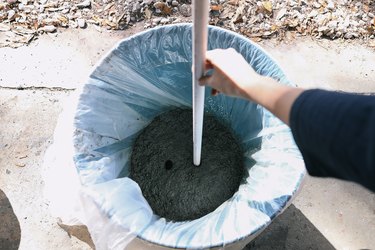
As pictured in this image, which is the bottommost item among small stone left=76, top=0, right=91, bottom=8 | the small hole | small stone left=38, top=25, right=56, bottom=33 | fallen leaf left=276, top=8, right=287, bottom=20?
the small hole

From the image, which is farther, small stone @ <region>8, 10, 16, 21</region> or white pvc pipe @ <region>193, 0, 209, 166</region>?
small stone @ <region>8, 10, 16, 21</region>

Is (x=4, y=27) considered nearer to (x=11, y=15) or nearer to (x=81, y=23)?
(x=11, y=15)

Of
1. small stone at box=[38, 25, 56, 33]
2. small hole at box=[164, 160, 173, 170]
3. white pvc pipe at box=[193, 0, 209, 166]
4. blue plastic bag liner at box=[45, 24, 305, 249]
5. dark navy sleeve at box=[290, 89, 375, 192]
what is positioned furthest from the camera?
small stone at box=[38, 25, 56, 33]

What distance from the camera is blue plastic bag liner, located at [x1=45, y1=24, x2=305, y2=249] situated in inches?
25.8

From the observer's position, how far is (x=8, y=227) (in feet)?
3.24

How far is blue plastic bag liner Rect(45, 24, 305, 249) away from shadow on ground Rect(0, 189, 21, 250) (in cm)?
24

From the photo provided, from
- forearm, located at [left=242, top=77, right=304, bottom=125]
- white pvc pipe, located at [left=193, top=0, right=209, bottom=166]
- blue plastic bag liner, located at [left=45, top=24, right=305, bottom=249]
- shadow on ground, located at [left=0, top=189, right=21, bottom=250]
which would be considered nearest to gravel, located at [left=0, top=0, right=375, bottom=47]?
blue plastic bag liner, located at [left=45, top=24, right=305, bottom=249]

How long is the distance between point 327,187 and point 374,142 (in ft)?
2.38

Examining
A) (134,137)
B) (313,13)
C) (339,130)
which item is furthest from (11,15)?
(339,130)

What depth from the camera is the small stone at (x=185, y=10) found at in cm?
129

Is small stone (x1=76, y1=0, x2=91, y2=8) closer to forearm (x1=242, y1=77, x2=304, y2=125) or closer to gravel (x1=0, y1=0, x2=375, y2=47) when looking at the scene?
gravel (x1=0, y1=0, x2=375, y2=47)

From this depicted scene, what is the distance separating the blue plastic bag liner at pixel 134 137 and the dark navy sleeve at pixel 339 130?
27 centimetres

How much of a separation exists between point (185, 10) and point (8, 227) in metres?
0.82

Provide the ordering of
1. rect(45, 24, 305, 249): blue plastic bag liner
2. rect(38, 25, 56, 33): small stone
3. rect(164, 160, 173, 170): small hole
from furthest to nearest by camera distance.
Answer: rect(38, 25, 56, 33): small stone
rect(164, 160, 173, 170): small hole
rect(45, 24, 305, 249): blue plastic bag liner
